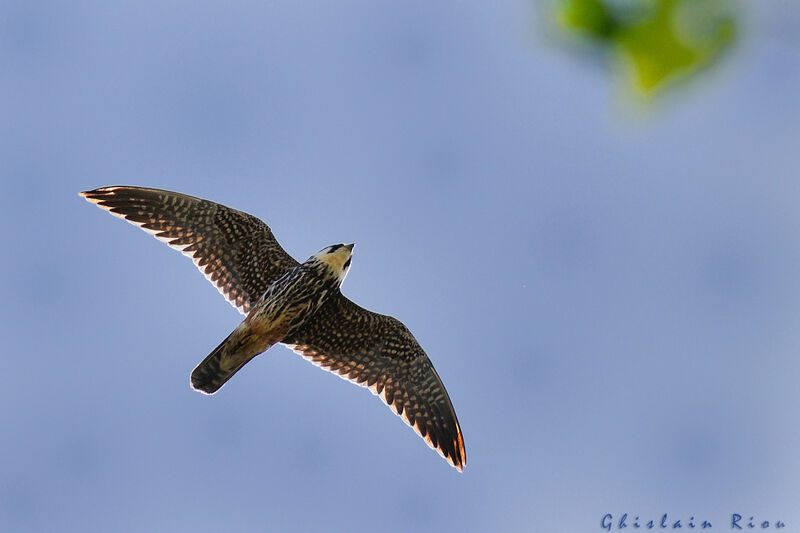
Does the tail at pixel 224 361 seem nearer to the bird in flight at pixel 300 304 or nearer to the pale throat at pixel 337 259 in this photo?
the bird in flight at pixel 300 304

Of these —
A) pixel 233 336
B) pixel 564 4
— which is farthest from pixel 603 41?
pixel 233 336

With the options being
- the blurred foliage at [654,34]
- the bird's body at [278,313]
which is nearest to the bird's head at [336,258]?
the bird's body at [278,313]

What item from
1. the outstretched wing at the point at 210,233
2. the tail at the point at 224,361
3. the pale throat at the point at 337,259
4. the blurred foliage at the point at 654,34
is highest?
the pale throat at the point at 337,259

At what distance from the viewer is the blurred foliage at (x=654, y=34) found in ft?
4.21

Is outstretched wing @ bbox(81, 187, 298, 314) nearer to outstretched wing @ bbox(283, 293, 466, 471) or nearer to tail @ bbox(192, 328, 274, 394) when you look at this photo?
tail @ bbox(192, 328, 274, 394)

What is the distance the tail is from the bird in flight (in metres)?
0.03

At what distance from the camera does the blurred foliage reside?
1.28 m

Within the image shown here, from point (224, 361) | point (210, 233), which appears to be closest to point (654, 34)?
point (224, 361)

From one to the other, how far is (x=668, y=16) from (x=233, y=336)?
9.29 meters

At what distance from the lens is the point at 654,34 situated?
1346 mm

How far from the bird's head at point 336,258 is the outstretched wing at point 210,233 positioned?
1.98ft

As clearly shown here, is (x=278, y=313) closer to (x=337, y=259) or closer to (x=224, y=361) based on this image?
(x=224, y=361)

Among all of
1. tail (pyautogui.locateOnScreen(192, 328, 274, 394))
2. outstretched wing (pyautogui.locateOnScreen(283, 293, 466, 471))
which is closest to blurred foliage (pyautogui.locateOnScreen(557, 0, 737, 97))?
tail (pyautogui.locateOnScreen(192, 328, 274, 394))

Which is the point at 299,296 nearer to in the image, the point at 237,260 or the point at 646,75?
the point at 237,260
